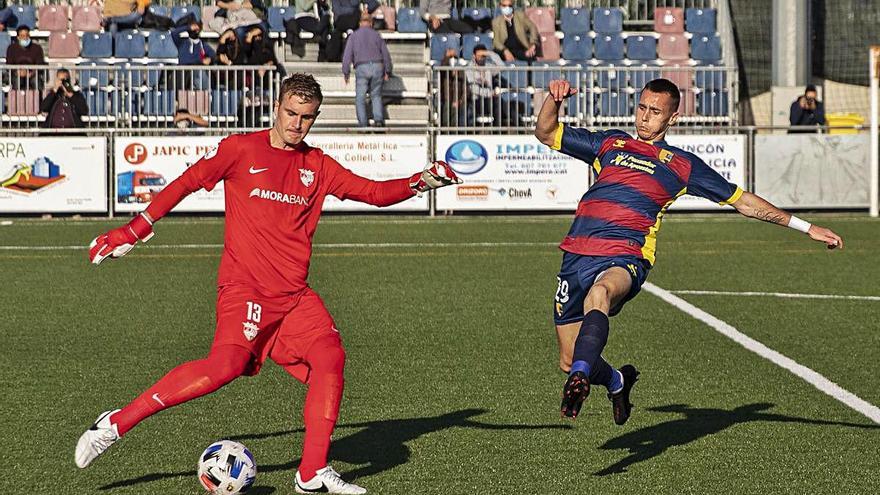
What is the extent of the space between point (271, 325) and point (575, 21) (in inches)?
959

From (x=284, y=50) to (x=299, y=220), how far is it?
2261cm

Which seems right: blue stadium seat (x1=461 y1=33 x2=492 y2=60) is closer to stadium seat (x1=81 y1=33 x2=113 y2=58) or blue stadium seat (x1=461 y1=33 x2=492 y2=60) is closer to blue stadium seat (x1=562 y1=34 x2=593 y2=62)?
blue stadium seat (x1=562 y1=34 x2=593 y2=62)

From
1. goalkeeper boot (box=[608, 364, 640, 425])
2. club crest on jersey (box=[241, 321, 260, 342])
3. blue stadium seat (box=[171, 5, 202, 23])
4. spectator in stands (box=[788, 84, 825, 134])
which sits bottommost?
goalkeeper boot (box=[608, 364, 640, 425])

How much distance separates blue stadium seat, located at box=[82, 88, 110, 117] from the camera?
25.4 metres

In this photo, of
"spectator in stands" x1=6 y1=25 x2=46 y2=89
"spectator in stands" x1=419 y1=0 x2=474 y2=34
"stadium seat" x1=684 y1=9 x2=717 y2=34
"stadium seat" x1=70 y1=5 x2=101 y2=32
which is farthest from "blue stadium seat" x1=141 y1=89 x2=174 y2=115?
"stadium seat" x1=684 y1=9 x2=717 y2=34

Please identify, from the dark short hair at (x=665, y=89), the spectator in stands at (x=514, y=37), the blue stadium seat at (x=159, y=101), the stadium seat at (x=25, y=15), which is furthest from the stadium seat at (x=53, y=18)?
the dark short hair at (x=665, y=89)

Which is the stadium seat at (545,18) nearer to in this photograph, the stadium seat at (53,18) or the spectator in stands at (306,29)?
the spectator in stands at (306,29)

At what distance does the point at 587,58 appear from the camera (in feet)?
96.0

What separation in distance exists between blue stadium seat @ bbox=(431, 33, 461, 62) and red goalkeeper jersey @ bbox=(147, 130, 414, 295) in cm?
2218

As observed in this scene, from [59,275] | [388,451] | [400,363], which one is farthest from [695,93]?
[388,451]

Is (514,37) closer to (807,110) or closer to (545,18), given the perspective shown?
(545,18)

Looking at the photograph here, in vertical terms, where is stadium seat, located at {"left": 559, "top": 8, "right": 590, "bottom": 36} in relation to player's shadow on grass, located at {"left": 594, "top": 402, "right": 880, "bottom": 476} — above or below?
above

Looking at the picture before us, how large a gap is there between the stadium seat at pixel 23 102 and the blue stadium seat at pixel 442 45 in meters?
7.49

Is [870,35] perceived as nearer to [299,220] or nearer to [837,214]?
[837,214]
